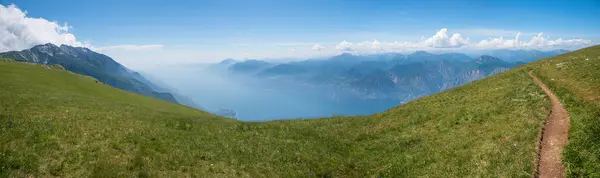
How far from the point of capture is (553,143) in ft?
52.6

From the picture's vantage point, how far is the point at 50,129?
16.5 meters

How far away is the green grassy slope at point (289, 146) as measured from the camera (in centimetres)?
1393

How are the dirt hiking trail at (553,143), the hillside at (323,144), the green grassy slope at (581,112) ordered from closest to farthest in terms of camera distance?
1. the green grassy slope at (581,112)
2. the dirt hiking trail at (553,143)
3. the hillside at (323,144)

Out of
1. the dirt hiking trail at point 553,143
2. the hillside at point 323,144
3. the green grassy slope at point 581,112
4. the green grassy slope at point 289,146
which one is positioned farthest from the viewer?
the green grassy slope at point 289,146

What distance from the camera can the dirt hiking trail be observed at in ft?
44.5

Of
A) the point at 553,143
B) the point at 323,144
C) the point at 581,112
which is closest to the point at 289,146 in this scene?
the point at 323,144

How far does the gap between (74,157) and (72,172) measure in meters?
1.39

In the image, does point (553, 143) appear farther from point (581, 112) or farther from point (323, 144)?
point (323, 144)

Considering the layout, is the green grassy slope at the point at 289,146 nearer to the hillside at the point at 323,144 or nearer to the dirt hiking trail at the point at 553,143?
the hillside at the point at 323,144

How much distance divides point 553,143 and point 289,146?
15.4 m

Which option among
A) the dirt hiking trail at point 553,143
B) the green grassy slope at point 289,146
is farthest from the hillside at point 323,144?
the dirt hiking trail at point 553,143

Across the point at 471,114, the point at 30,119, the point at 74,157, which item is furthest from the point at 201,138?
the point at 471,114

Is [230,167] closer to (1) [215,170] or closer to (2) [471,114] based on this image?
(1) [215,170]

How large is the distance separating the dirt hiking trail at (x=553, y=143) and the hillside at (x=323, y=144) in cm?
40
